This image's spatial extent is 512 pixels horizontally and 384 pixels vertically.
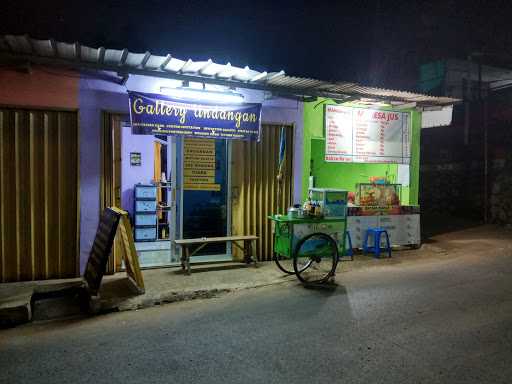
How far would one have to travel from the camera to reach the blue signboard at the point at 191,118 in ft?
25.2

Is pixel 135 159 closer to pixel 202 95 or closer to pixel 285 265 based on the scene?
pixel 202 95

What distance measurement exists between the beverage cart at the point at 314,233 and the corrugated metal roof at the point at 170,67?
2.39 meters

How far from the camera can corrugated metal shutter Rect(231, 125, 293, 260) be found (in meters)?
8.97

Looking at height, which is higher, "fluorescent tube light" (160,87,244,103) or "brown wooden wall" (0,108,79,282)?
"fluorescent tube light" (160,87,244,103)

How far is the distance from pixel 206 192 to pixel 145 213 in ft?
9.62

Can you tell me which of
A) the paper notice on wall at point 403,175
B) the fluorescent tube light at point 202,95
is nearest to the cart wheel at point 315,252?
the fluorescent tube light at point 202,95

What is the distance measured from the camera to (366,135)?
10336 mm

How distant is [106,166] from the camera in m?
7.70

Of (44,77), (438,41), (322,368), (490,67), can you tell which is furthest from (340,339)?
(438,41)

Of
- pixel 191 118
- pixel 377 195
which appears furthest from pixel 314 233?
pixel 377 195

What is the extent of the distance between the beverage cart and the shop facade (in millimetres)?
1481

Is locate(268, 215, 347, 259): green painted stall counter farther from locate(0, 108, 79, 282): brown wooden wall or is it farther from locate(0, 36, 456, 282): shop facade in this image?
locate(0, 108, 79, 282): brown wooden wall

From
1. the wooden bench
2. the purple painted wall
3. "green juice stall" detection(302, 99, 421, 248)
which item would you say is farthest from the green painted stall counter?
the purple painted wall

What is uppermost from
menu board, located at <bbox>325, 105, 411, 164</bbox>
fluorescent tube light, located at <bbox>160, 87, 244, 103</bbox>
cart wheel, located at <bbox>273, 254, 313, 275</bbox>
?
fluorescent tube light, located at <bbox>160, 87, 244, 103</bbox>
